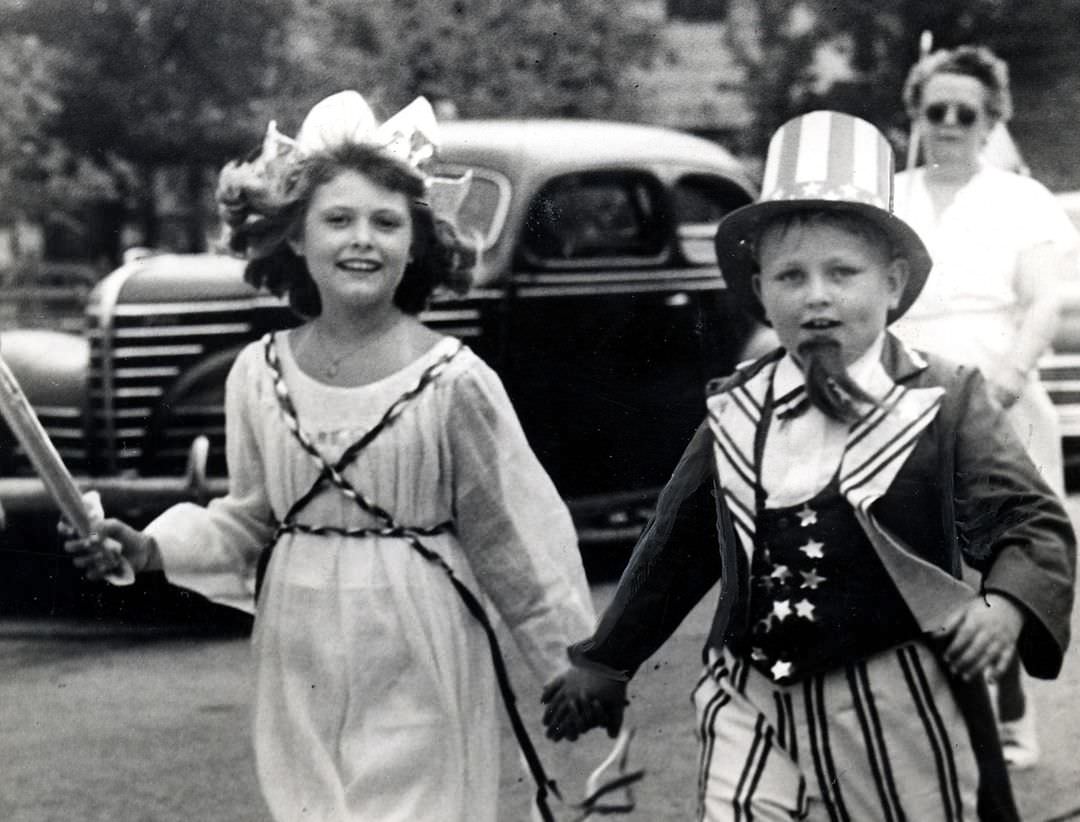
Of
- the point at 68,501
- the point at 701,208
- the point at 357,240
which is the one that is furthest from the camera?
the point at 701,208

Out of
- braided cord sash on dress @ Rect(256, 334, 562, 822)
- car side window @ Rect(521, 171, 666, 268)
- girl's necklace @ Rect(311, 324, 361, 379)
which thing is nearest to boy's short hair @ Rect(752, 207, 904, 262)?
braided cord sash on dress @ Rect(256, 334, 562, 822)

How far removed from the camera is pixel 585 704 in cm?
285

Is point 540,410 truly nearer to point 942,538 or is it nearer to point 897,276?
point 897,276

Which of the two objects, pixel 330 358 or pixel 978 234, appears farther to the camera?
pixel 978 234

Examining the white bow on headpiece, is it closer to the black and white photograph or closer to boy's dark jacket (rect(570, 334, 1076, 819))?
the black and white photograph

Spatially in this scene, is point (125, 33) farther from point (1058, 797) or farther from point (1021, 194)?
point (1058, 797)

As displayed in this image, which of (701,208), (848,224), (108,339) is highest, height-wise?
(848,224)

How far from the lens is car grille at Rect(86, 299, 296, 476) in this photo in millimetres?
4926

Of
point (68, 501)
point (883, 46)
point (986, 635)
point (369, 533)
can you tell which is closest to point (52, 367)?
point (68, 501)

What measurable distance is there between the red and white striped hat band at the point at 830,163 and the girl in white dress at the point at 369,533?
2.29 ft

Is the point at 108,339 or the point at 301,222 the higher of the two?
the point at 301,222

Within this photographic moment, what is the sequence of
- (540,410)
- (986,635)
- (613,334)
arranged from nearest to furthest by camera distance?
1. (986,635)
2. (540,410)
3. (613,334)

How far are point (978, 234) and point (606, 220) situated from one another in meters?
1.10

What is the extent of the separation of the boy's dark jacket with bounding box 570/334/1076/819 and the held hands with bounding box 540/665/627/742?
0.08 ft
